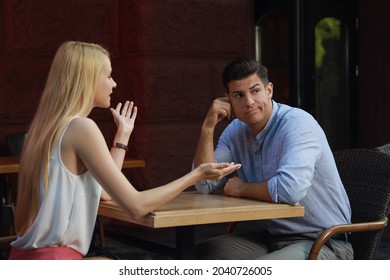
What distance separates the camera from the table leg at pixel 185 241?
2.75 metres

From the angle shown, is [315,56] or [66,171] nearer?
[66,171]

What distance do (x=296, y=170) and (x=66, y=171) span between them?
0.89 metres

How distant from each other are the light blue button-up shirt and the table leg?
32 cm

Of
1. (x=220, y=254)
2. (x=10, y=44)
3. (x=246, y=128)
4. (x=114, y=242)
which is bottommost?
(x=114, y=242)

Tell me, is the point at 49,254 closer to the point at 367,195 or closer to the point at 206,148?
the point at 206,148

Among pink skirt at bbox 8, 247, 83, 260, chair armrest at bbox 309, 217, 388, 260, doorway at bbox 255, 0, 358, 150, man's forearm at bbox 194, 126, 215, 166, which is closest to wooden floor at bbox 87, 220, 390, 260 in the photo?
doorway at bbox 255, 0, 358, 150

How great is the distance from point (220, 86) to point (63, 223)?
3755 millimetres

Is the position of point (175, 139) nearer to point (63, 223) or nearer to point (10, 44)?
point (10, 44)

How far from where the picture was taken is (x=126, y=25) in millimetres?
5770

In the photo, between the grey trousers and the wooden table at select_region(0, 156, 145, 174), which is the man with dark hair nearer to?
the grey trousers

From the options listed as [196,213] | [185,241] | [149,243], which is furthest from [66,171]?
[149,243]

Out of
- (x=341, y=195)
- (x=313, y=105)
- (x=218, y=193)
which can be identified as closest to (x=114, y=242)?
(x=313, y=105)

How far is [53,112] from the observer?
2.33m

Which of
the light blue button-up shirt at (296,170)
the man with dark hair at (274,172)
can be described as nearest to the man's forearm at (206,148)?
the man with dark hair at (274,172)
